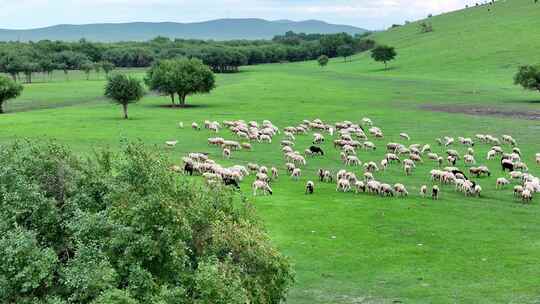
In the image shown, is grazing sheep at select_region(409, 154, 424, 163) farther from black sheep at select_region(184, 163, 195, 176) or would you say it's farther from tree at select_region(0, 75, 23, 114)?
tree at select_region(0, 75, 23, 114)

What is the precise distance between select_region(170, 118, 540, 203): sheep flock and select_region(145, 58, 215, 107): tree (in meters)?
21.3

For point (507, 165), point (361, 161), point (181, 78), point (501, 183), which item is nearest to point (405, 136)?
point (361, 161)

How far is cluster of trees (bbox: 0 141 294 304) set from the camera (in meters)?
14.5

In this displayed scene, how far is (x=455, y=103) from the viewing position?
8762 cm

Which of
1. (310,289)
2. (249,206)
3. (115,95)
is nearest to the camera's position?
(249,206)

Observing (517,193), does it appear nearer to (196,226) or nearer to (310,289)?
(310,289)

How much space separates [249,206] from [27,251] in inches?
304

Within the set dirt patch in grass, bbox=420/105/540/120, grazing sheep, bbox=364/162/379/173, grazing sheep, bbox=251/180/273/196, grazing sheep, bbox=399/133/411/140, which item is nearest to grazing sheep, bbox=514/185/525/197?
grazing sheep, bbox=364/162/379/173

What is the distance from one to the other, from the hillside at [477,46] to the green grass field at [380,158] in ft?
2.31

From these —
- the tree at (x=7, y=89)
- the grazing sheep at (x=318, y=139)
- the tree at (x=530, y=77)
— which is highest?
the tree at (x=530, y=77)

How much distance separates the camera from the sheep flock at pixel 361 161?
1542 inches

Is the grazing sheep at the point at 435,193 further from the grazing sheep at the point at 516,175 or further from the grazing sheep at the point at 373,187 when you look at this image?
the grazing sheep at the point at 516,175

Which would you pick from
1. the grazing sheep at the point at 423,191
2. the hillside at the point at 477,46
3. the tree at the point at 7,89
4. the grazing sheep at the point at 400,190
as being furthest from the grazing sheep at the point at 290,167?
the hillside at the point at 477,46

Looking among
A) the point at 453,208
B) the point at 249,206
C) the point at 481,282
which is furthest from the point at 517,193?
the point at 249,206
